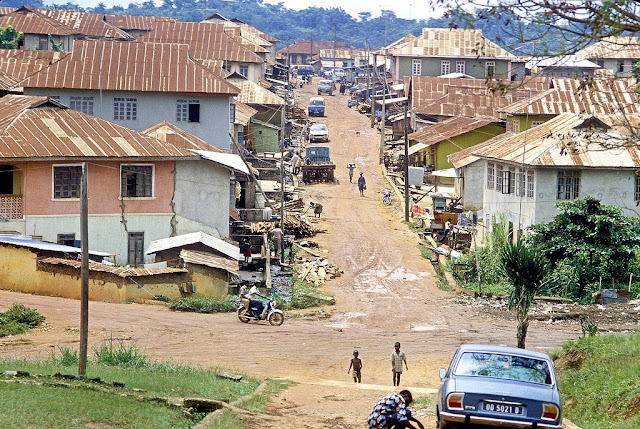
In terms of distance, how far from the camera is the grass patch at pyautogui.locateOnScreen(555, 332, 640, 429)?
1216 cm

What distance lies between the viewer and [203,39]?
6294cm

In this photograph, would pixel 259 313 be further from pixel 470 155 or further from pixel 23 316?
pixel 470 155

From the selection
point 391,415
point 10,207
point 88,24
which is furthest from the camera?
point 88,24

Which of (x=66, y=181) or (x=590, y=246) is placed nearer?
(x=590, y=246)

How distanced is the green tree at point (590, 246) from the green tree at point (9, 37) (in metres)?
50.3

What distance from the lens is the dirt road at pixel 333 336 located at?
15.0m

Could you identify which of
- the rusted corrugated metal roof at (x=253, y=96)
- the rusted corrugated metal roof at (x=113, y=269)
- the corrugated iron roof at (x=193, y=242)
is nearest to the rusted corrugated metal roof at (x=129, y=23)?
the rusted corrugated metal roof at (x=253, y=96)

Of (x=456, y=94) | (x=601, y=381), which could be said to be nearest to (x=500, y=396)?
(x=601, y=381)

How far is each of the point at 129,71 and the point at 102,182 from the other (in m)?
12.9

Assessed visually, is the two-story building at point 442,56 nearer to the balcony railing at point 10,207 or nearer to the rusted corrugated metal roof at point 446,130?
the rusted corrugated metal roof at point 446,130

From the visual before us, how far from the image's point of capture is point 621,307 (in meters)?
24.8

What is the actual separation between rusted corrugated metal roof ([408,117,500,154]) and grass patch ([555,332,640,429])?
35100 millimetres

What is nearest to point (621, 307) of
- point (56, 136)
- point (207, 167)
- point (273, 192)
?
point (207, 167)

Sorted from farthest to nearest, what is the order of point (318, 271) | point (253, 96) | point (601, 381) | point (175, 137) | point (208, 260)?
point (253, 96)
point (175, 137)
point (318, 271)
point (208, 260)
point (601, 381)
